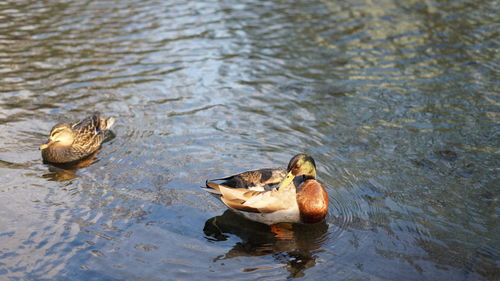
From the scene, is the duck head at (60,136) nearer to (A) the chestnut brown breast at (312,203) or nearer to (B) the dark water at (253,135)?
(B) the dark water at (253,135)

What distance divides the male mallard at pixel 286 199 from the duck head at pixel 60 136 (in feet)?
8.33

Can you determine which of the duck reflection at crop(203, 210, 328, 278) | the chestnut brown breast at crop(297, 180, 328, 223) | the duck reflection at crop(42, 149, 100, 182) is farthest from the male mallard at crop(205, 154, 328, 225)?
the duck reflection at crop(42, 149, 100, 182)

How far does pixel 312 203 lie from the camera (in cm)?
567

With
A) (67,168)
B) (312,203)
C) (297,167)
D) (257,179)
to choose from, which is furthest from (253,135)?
(67,168)

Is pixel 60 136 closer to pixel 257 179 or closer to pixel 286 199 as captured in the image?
pixel 257 179

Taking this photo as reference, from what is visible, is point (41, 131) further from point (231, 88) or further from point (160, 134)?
point (231, 88)

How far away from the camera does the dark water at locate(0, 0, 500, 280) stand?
5.23m

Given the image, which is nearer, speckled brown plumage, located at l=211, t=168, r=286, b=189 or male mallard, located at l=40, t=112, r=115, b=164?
speckled brown plumage, located at l=211, t=168, r=286, b=189

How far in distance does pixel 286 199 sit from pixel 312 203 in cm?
26

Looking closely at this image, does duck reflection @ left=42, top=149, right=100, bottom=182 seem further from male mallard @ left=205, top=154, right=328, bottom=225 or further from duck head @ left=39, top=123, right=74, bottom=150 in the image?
male mallard @ left=205, top=154, right=328, bottom=225

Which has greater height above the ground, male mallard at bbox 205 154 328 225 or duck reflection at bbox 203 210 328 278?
male mallard at bbox 205 154 328 225

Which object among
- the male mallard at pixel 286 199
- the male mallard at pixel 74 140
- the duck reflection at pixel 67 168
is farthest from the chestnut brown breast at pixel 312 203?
the male mallard at pixel 74 140

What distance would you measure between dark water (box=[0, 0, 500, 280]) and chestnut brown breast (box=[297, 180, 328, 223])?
0.50 ft

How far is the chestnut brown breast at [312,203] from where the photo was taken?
5.67m
